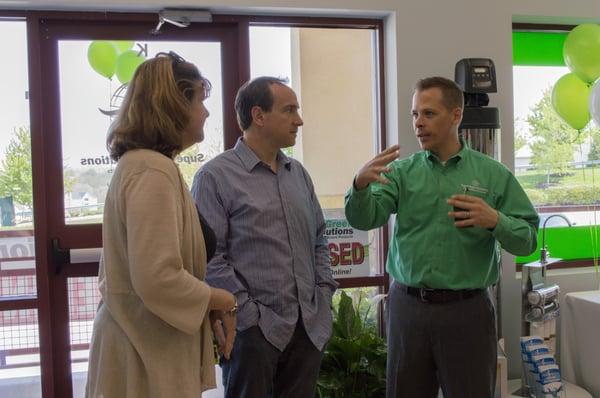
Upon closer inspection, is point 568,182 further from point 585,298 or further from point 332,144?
point 332,144

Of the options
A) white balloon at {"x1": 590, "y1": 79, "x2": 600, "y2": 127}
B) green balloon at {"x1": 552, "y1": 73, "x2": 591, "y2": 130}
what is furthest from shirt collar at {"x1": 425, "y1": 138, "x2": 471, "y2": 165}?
green balloon at {"x1": 552, "y1": 73, "x2": 591, "y2": 130}

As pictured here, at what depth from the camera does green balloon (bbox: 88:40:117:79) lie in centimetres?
289

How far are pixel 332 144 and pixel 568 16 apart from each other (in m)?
1.54

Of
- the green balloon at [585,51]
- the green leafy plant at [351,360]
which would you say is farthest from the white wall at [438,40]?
the green leafy plant at [351,360]

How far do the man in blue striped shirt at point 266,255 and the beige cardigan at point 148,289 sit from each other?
14.5 inches

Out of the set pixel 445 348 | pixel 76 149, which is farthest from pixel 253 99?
pixel 76 149

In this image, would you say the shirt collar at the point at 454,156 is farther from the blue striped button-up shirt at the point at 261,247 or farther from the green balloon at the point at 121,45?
the green balloon at the point at 121,45

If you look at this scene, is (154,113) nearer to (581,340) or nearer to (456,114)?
(456,114)

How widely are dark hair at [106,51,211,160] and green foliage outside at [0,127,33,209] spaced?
67.1 inches

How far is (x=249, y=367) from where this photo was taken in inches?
70.0

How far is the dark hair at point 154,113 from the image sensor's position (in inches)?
54.1

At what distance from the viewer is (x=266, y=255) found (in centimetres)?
185

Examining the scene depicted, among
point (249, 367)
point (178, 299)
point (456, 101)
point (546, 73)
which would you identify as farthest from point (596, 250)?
point (178, 299)

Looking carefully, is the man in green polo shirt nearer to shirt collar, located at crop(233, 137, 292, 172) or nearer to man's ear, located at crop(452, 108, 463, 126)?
man's ear, located at crop(452, 108, 463, 126)
